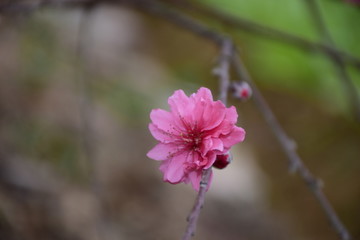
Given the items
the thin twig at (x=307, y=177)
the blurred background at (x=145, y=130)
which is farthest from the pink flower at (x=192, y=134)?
the blurred background at (x=145, y=130)

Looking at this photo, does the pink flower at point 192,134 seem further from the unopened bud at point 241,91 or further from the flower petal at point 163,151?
the unopened bud at point 241,91

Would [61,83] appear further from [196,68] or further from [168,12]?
[168,12]

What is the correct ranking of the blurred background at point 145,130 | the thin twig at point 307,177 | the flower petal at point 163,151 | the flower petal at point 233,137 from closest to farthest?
the flower petal at point 233,137 → the flower petal at point 163,151 → the thin twig at point 307,177 → the blurred background at point 145,130

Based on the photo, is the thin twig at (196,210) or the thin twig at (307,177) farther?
the thin twig at (307,177)

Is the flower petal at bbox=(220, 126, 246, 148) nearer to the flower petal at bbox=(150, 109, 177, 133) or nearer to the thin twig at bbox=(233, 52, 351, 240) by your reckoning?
the flower petal at bbox=(150, 109, 177, 133)

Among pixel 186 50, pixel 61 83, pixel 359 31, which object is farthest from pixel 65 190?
pixel 359 31

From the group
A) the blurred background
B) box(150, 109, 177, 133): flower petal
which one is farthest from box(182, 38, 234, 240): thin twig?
the blurred background
